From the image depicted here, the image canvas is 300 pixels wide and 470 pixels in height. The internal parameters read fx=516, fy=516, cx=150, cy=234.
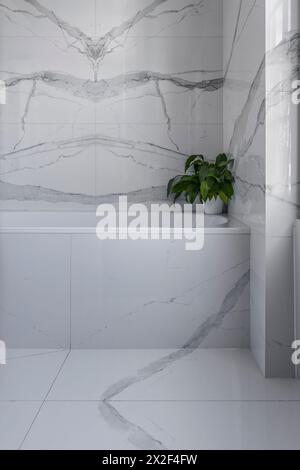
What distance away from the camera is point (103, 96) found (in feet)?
10.7

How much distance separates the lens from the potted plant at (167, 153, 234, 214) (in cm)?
289

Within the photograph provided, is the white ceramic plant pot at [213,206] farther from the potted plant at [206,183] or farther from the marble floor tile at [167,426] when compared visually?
the marble floor tile at [167,426]

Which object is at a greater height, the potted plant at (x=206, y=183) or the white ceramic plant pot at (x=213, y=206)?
the potted plant at (x=206, y=183)

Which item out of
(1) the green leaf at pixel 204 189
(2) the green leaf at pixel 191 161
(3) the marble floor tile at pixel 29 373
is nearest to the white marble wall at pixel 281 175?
(1) the green leaf at pixel 204 189

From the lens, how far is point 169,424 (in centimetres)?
165

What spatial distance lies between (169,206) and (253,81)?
114 cm

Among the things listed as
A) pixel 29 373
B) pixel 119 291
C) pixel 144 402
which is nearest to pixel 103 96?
pixel 119 291

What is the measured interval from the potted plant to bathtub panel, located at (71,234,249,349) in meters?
0.55

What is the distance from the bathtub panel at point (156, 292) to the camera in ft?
7.82

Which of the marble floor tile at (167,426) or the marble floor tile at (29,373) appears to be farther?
the marble floor tile at (29,373)

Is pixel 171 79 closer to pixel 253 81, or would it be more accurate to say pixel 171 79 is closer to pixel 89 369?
pixel 253 81

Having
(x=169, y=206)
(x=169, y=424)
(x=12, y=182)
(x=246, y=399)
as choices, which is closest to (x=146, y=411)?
(x=169, y=424)

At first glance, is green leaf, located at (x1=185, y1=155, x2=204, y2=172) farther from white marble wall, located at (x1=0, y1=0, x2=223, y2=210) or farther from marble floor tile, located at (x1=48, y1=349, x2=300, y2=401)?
marble floor tile, located at (x1=48, y1=349, x2=300, y2=401)

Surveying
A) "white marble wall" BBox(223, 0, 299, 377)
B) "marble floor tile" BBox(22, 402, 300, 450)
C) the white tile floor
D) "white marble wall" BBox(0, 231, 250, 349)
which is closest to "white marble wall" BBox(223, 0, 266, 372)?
"white marble wall" BBox(223, 0, 299, 377)
